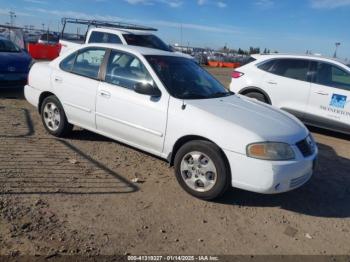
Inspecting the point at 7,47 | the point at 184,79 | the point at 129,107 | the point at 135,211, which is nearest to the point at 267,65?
the point at 184,79

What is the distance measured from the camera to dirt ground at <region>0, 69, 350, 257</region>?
3750 mm

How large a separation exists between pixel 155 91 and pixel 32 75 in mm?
2820

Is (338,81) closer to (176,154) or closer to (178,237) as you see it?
(176,154)

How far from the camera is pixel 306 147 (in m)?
4.87

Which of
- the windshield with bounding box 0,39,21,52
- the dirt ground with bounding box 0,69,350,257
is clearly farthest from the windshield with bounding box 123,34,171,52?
the dirt ground with bounding box 0,69,350,257

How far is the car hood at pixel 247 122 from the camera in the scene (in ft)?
14.7

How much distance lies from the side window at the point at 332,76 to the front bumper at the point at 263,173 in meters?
4.44

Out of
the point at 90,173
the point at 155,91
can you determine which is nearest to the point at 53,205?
the point at 90,173

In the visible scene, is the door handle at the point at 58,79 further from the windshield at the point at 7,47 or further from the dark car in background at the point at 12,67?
the windshield at the point at 7,47

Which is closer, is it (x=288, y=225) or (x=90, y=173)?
(x=288, y=225)

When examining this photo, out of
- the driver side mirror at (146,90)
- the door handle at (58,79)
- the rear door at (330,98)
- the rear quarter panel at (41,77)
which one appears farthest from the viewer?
the rear door at (330,98)

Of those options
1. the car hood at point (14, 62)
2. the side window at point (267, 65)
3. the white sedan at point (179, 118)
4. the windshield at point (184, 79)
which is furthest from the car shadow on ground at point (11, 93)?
the side window at point (267, 65)

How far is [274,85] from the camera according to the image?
902 centimetres

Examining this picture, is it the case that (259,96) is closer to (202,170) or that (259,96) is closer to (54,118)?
(54,118)
